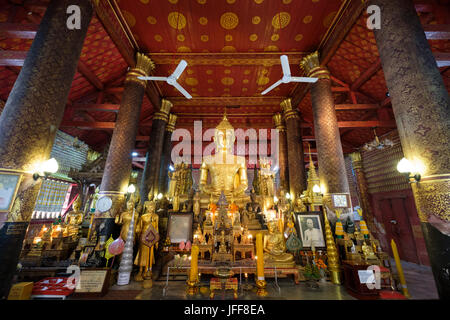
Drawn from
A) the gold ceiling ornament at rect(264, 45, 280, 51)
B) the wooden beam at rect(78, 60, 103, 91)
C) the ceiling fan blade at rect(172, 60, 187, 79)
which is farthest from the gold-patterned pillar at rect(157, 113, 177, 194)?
the gold ceiling ornament at rect(264, 45, 280, 51)

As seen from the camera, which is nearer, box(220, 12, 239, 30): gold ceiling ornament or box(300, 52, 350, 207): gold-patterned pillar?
box(300, 52, 350, 207): gold-patterned pillar

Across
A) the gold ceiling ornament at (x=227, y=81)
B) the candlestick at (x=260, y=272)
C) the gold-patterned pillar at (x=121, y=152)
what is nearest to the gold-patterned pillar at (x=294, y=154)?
the gold ceiling ornament at (x=227, y=81)

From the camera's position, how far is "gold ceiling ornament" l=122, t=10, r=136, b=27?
22.4 ft

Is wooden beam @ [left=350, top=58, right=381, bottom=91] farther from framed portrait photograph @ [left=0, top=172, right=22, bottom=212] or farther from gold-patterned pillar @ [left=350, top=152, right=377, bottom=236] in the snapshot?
framed portrait photograph @ [left=0, top=172, right=22, bottom=212]

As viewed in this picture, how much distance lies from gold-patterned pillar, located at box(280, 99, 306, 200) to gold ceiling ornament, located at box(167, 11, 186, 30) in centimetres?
726

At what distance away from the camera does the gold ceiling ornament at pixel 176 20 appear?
6886 mm

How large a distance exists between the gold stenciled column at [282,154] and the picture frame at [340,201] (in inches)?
176

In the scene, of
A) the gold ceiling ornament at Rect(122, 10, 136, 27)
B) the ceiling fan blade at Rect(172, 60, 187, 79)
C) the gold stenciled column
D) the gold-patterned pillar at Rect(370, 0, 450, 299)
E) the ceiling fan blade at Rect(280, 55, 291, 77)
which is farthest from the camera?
the gold stenciled column

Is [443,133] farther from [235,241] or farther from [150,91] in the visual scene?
[150,91]

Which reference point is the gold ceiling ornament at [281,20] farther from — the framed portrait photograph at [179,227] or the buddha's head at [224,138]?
the framed portrait photograph at [179,227]

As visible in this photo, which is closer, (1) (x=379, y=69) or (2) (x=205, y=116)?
(1) (x=379, y=69)

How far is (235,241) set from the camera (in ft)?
16.5
